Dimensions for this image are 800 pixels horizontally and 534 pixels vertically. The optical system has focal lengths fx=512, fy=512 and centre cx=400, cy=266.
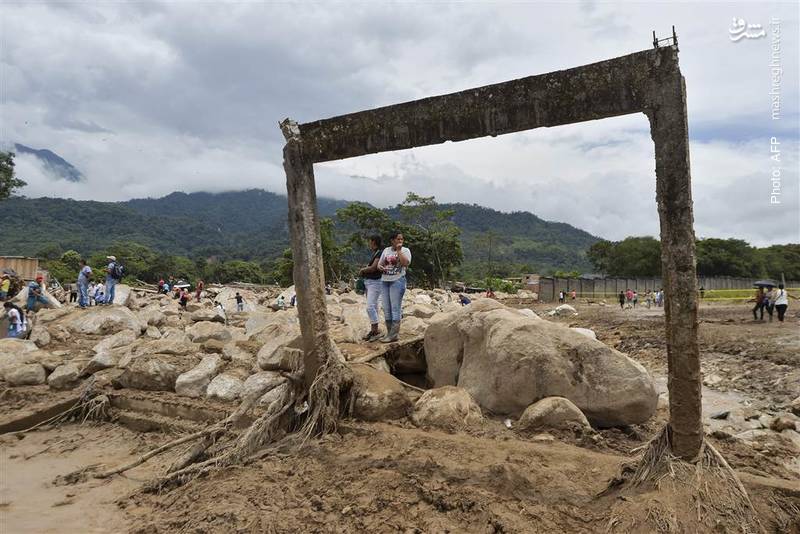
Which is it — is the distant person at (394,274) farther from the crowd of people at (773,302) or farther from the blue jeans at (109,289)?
the crowd of people at (773,302)

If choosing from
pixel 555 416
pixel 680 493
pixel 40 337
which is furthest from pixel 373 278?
pixel 40 337

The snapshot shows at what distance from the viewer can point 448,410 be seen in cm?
551

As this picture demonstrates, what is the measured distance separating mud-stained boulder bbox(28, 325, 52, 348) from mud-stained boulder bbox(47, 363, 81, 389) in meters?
2.93

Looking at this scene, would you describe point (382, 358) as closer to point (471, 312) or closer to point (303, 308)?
point (471, 312)

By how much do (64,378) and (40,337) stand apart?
352cm

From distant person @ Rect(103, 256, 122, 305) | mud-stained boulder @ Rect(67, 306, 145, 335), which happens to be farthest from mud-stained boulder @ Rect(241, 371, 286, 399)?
distant person @ Rect(103, 256, 122, 305)

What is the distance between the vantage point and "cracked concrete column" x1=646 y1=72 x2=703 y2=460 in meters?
3.74

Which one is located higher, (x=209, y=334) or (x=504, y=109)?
(x=504, y=109)

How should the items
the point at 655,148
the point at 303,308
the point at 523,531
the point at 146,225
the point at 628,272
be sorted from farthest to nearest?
the point at 146,225
the point at 628,272
the point at 303,308
the point at 655,148
the point at 523,531

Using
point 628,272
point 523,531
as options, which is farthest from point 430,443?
point 628,272

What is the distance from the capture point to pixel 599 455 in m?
4.62

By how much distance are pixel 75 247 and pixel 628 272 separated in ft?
393

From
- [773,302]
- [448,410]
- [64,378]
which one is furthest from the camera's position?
[773,302]

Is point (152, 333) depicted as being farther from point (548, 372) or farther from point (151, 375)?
point (548, 372)
